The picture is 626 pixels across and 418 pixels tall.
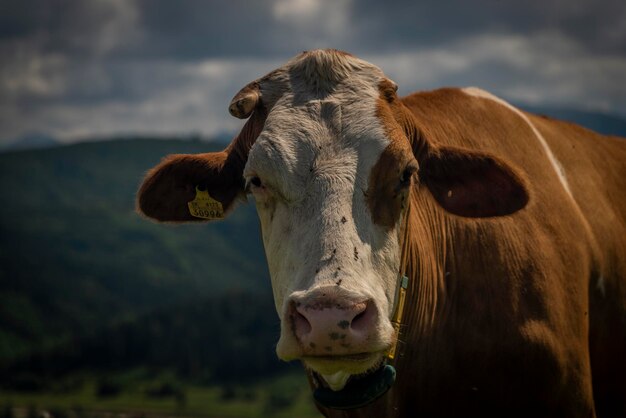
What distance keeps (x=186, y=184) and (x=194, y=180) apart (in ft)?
0.48

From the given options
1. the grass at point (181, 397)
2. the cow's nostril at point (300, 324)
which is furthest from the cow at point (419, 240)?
the grass at point (181, 397)

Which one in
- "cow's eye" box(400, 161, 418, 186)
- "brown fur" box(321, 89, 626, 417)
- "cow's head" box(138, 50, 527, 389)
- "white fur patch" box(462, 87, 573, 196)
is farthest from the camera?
"white fur patch" box(462, 87, 573, 196)

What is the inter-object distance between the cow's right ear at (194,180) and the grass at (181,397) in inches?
5452

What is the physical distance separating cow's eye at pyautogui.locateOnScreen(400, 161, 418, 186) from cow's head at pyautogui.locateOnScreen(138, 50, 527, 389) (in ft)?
0.04

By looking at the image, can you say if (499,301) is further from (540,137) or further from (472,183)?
(540,137)

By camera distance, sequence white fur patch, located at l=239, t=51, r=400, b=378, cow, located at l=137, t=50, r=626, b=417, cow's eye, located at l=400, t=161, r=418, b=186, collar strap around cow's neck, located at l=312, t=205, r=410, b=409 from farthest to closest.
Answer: cow's eye, located at l=400, t=161, r=418, b=186 < collar strap around cow's neck, located at l=312, t=205, r=410, b=409 < cow, located at l=137, t=50, r=626, b=417 < white fur patch, located at l=239, t=51, r=400, b=378

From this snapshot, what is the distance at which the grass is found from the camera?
15038 cm

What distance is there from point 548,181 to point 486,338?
1.87 m

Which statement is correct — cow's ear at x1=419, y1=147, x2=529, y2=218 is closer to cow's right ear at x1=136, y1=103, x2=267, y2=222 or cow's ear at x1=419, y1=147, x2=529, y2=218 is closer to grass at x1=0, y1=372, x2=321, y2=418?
cow's right ear at x1=136, y1=103, x2=267, y2=222

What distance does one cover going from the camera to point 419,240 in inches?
294

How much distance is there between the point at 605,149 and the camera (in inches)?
396

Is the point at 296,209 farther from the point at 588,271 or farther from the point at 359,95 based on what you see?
the point at 588,271

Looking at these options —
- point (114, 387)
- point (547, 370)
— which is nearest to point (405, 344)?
point (547, 370)

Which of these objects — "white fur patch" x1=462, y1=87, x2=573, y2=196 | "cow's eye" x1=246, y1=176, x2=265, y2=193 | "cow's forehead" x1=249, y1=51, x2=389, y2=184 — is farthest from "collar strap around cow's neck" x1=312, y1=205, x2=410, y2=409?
"white fur patch" x1=462, y1=87, x2=573, y2=196
